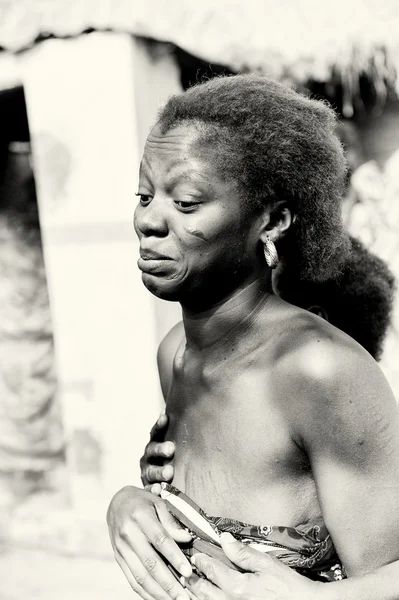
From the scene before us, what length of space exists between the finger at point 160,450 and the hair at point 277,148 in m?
0.63

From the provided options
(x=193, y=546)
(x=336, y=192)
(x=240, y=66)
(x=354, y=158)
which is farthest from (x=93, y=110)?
(x=193, y=546)

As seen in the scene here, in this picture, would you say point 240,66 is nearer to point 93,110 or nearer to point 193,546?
point 93,110

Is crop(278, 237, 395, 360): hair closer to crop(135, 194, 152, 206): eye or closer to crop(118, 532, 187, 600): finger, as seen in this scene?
crop(135, 194, 152, 206): eye

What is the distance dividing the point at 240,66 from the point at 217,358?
6.60 ft

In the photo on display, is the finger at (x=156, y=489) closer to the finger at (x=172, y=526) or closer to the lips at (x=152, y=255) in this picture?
Result: the finger at (x=172, y=526)

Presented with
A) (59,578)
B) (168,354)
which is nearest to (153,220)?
(168,354)

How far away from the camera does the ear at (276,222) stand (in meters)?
1.87

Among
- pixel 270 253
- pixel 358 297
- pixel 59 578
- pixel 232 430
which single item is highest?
pixel 270 253

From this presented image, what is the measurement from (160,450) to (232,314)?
480 millimetres

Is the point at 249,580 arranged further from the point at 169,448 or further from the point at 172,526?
the point at 169,448

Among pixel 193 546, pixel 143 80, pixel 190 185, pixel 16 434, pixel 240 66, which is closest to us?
pixel 190 185

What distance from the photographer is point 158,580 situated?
1893mm

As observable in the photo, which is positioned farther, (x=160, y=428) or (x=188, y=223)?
(x=160, y=428)

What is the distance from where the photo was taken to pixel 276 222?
1.90 metres
